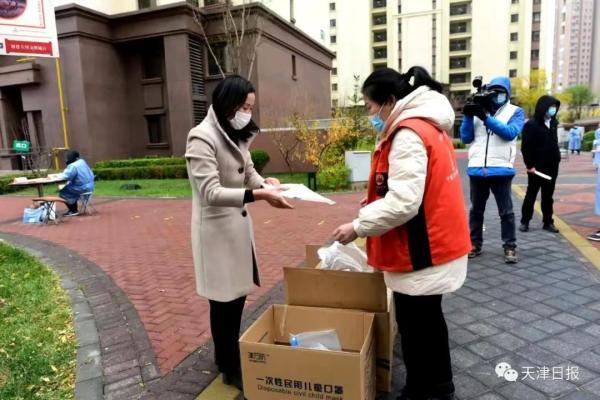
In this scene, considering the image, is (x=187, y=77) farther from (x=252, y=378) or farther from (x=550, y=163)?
(x=252, y=378)

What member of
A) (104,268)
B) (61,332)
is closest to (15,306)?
(61,332)

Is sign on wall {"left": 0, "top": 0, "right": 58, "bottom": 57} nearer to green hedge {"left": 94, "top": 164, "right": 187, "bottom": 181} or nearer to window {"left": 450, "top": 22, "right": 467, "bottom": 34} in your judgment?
green hedge {"left": 94, "top": 164, "right": 187, "bottom": 181}

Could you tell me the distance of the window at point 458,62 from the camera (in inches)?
2167

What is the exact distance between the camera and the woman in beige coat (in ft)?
7.55

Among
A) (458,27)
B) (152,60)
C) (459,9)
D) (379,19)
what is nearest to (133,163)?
(152,60)

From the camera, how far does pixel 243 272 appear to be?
2555 millimetres

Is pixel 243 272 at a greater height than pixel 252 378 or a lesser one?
greater

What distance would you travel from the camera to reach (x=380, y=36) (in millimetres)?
58750

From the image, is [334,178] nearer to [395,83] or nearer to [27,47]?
[27,47]

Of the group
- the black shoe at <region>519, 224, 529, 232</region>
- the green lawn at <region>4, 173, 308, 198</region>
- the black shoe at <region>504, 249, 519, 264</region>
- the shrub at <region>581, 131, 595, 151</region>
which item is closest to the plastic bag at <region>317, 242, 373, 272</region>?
the black shoe at <region>504, 249, 519, 264</region>

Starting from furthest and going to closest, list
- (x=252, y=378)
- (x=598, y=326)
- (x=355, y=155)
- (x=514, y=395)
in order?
(x=355, y=155)
(x=598, y=326)
(x=514, y=395)
(x=252, y=378)

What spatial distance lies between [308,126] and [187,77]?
6570 millimetres

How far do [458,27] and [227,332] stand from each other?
60.6m

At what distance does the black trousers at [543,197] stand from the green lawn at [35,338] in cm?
553
